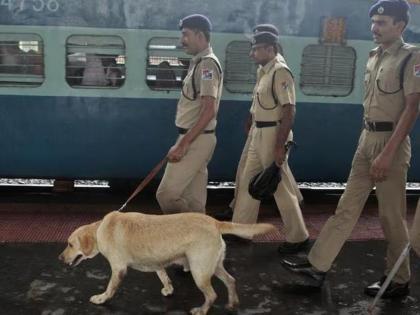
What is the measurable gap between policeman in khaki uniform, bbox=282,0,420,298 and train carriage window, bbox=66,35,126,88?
2.90 m

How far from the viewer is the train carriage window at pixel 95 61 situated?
571 cm

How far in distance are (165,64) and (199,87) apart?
1.66 meters

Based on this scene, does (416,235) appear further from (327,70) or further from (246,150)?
(327,70)

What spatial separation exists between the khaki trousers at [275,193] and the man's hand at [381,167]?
3.64 ft

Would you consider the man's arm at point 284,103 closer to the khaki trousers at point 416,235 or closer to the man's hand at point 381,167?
the man's hand at point 381,167

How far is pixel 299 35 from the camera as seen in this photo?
19.5 feet

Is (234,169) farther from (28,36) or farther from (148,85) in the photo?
(28,36)

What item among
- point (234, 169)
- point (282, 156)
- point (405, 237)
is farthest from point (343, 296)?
point (234, 169)

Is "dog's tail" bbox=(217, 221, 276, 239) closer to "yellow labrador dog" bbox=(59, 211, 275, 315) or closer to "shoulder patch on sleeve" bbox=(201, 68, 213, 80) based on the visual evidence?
"yellow labrador dog" bbox=(59, 211, 275, 315)

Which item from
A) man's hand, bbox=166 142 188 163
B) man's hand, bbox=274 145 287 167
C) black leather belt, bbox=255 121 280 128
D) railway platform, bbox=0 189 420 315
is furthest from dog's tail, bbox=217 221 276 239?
black leather belt, bbox=255 121 280 128

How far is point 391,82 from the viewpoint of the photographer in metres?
3.68

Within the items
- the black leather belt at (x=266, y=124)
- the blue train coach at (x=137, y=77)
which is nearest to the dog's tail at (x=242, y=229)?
the black leather belt at (x=266, y=124)

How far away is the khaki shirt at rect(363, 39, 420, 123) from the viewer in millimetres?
3564

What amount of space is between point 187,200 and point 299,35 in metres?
2.56
